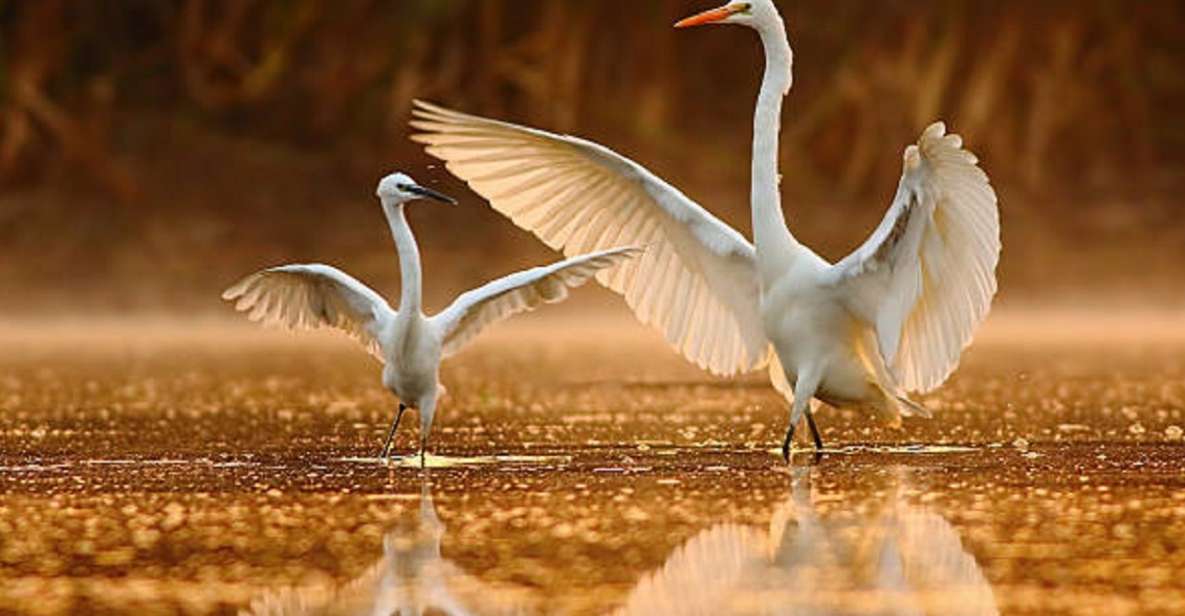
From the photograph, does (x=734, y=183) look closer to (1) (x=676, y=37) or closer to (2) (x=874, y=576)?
(1) (x=676, y=37)

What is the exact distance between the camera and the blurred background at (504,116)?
71.9 feet

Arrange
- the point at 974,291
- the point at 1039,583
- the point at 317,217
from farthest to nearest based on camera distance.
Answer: the point at 317,217, the point at 974,291, the point at 1039,583

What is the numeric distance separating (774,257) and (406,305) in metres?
1.46

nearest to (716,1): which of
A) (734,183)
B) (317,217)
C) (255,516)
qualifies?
(734,183)

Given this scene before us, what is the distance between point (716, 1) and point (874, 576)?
1889 centimetres

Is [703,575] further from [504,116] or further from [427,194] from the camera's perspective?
[504,116]

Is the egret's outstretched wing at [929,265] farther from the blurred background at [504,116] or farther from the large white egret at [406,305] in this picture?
the blurred background at [504,116]

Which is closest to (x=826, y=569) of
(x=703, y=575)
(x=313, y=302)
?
(x=703, y=575)

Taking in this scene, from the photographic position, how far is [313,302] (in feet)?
37.8

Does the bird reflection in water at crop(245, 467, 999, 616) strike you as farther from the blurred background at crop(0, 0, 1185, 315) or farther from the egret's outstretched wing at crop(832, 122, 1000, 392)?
the blurred background at crop(0, 0, 1185, 315)

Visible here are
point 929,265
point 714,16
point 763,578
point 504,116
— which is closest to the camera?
point 763,578

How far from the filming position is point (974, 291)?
33.1 feet

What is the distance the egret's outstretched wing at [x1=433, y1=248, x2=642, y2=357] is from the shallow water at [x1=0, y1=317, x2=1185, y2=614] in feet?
1.61

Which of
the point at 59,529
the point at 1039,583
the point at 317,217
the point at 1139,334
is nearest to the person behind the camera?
the point at 1039,583
